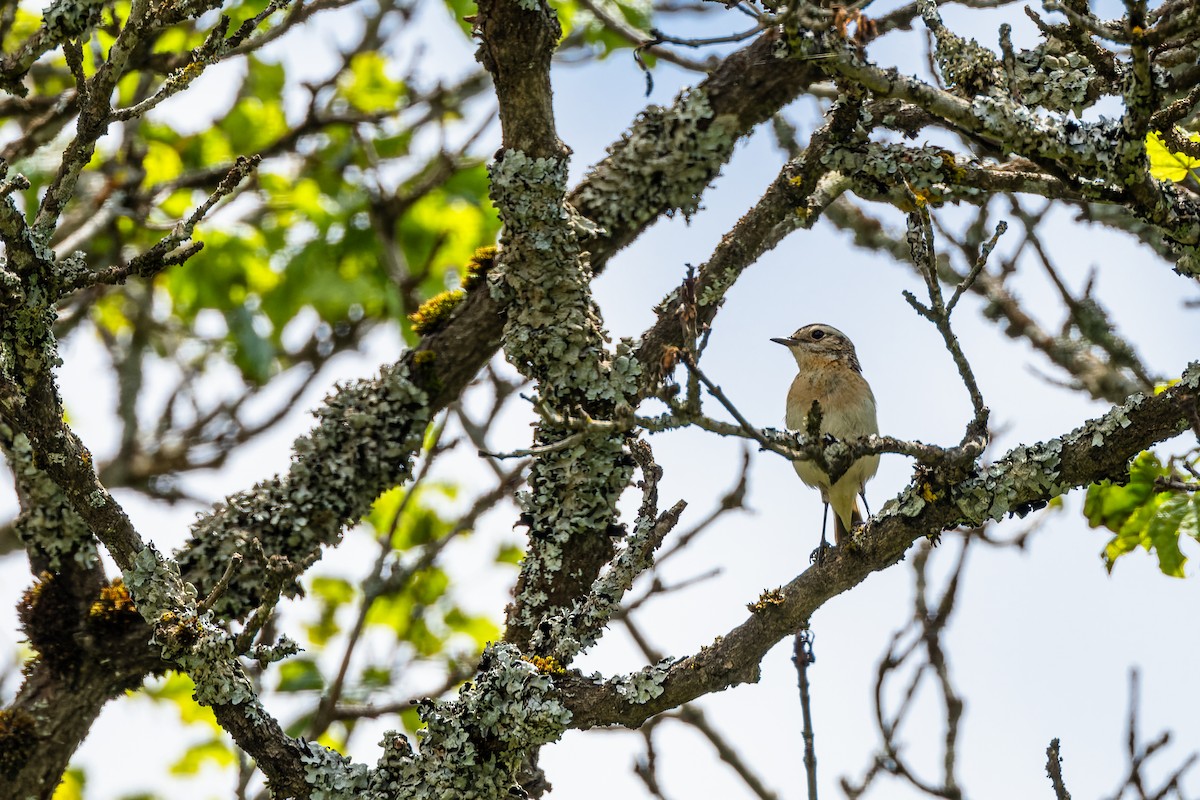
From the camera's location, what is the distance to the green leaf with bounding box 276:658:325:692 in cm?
640

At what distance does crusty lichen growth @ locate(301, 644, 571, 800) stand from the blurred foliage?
1.96 metres

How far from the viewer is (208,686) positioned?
3.30 meters

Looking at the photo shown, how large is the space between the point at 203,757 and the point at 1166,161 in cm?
741

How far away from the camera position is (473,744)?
3.45 meters

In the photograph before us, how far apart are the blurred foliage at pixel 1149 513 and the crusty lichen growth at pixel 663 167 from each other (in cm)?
182

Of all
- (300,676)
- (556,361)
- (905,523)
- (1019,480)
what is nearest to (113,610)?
(556,361)

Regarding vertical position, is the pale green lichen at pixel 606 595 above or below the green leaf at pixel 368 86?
below

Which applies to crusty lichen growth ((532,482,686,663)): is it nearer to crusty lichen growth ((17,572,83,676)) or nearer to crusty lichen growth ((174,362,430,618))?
crusty lichen growth ((174,362,430,618))

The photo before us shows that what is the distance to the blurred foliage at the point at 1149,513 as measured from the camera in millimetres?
3804

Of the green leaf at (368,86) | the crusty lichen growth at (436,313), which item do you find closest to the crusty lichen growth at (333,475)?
the crusty lichen growth at (436,313)

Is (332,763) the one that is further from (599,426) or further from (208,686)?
(599,426)

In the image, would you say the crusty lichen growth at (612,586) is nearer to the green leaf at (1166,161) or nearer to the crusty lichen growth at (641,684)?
the crusty lichen growth at (641,684)

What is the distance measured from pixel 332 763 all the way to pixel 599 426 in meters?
1.48

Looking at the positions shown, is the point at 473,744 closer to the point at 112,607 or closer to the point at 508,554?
the point at 112,607
